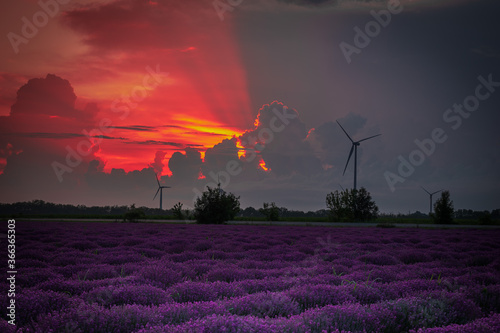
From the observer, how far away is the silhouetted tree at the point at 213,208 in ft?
167

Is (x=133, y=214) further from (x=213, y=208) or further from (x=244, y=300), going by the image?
(x=244, y=300)

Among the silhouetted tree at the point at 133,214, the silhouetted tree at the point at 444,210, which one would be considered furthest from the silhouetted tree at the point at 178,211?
the silhouetted tree at the point at 444,210

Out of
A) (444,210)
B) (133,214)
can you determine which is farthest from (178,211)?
(444,210)

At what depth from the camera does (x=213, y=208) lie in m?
51.2

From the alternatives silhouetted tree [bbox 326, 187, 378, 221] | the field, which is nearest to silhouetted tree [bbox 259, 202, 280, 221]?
silhouetted tree [bbox 326, 187, 378, 221]

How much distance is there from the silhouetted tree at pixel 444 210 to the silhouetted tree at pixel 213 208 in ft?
109

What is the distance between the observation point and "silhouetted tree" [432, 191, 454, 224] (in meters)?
57.9

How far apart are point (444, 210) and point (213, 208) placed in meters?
36.6

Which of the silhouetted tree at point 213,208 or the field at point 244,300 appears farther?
the silhouetted tree at point 213,208

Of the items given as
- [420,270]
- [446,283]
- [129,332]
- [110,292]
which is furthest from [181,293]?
[420,270]

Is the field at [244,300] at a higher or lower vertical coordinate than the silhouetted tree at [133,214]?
higher

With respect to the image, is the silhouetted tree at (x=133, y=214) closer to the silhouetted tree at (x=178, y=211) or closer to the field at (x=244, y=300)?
the silhouetted tree at (x=178, y=211)

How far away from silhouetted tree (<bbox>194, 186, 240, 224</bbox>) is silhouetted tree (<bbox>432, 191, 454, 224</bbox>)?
3321cm

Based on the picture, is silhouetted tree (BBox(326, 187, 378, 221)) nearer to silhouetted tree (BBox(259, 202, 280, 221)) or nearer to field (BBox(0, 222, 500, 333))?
silhouetted tree (BBox(259, 202, 280, 221))
